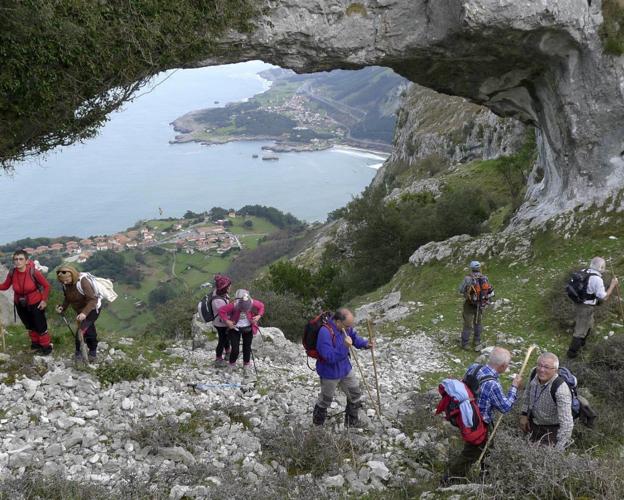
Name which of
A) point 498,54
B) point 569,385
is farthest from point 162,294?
point 569,385

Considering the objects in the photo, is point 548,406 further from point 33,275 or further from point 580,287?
point 33,275

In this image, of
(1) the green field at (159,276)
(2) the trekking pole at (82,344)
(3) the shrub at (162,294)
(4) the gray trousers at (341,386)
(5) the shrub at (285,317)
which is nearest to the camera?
(4) the gray trousers at (341,386)

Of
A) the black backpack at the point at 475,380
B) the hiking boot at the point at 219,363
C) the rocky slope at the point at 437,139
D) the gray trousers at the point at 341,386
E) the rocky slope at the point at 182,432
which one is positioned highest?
the rocky slope at the point at 437,139

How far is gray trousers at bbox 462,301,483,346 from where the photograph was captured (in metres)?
12.6

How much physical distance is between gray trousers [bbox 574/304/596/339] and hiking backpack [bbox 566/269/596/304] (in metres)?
0.26

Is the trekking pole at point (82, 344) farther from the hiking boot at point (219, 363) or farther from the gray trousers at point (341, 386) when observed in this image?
the gray trousers at point (341, 386)

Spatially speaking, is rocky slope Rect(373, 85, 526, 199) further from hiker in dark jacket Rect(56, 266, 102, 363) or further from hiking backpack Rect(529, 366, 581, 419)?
hiking backpack Rect(529, 366, 581, 419)

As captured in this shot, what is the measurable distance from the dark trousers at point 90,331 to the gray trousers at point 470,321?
8745 mm

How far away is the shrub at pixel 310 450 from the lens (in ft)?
22.2

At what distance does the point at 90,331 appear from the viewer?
9.38 metres

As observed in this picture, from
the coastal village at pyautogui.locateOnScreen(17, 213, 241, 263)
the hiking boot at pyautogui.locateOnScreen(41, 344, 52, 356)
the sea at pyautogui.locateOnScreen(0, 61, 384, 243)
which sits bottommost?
the coastal village at pyautogui.locateOnScreen(17, 213, 241, 263)

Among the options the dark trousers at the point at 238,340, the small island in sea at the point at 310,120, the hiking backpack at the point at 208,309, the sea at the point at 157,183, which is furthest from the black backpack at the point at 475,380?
the small island in sea at the point at 310,120

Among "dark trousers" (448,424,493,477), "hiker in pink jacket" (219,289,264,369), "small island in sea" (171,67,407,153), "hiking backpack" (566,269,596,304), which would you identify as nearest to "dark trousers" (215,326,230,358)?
"hiker in pink jacket" (219,289,264,369)

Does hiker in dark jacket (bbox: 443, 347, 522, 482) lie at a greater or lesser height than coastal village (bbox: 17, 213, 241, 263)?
greater
